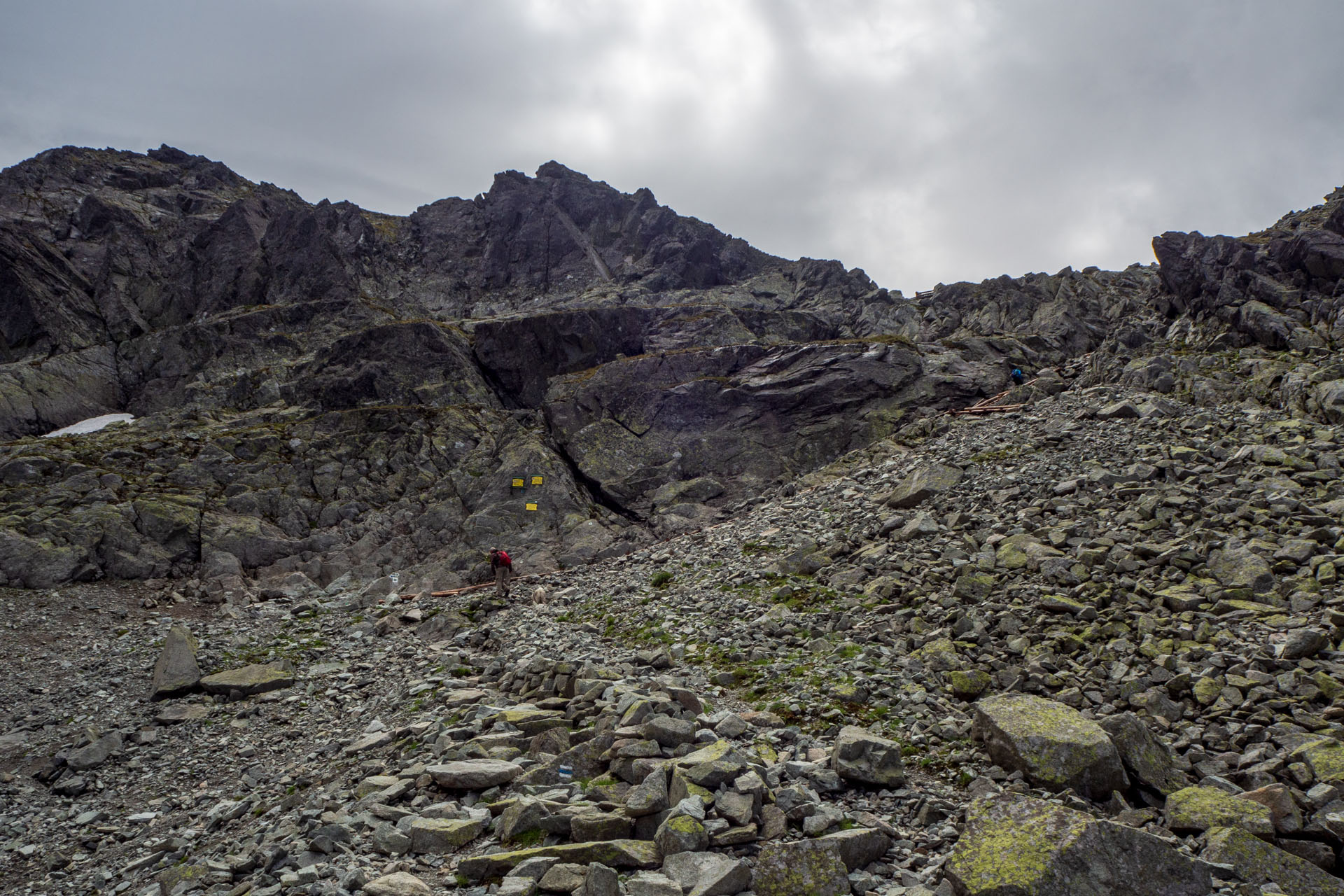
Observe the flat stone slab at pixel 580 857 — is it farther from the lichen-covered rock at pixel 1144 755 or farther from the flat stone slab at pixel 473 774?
the lichen-covered rock at pixel 1144 755

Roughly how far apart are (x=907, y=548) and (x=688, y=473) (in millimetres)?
19347

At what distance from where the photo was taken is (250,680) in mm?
19219

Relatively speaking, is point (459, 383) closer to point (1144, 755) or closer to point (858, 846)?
point (858, 846)

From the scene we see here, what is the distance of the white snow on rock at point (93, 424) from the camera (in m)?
48.9

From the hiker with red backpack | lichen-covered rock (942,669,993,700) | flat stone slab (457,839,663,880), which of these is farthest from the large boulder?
lichen-covered rock (942,669,993,700)

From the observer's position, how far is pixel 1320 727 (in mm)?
9742

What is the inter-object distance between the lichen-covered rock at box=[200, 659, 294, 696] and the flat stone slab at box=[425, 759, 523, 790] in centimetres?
1236

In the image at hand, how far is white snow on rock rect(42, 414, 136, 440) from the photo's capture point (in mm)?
48906

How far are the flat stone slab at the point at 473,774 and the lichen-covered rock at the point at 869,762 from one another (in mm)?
5028

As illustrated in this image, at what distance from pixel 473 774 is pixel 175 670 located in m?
16.2

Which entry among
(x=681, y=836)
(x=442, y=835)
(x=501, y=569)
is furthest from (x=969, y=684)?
(x=501, y=569)

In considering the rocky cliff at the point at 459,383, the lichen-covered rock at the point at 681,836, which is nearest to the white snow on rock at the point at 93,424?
the rocky cliff at the point at 459,383

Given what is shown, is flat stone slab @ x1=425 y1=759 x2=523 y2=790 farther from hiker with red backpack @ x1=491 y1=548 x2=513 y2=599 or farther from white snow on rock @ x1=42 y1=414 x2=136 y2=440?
white snow on rock @ x1=42 y1=414 x2=136 y2=440

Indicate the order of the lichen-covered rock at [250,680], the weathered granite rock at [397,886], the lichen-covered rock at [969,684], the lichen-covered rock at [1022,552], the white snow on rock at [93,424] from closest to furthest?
the weathered granite rock at [397,886] < the lichen-covered rock at [969,684] < the lichen-covered rock at [1022,552] < the lichen-covered rock at [250,680] < the white snow on rock at [93,424]
